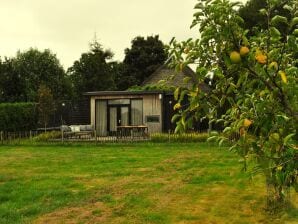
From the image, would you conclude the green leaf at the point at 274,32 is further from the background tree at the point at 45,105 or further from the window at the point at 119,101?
the background tree at the point at 45,105

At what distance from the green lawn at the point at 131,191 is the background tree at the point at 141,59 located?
150 ft

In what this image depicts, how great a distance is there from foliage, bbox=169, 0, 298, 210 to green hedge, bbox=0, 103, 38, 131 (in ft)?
94.4

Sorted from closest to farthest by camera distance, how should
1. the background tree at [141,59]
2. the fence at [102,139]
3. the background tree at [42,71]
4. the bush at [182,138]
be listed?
the bush at [182,138]
the fence at [102,139]
the background tree at [42,71]
the background tree at [141,59]

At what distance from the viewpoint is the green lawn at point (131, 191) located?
8.87 metres

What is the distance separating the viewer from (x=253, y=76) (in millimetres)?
2801

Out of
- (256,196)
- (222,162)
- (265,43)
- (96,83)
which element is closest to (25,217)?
(256,196)

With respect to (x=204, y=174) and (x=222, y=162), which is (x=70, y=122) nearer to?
(x=222, y=162)

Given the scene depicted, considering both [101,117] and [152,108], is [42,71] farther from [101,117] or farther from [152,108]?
[152,108]

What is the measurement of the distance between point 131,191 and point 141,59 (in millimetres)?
54202

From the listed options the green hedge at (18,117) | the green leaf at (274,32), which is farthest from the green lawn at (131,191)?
the green hedge at (18,117)

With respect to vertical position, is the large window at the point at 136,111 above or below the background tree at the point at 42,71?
below

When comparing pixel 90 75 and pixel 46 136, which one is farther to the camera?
pixel 90 75

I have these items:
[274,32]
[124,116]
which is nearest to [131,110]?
[124,116]

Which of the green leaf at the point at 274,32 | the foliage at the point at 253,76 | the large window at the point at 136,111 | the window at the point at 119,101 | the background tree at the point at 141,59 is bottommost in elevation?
the foliage at the point at 253,76
